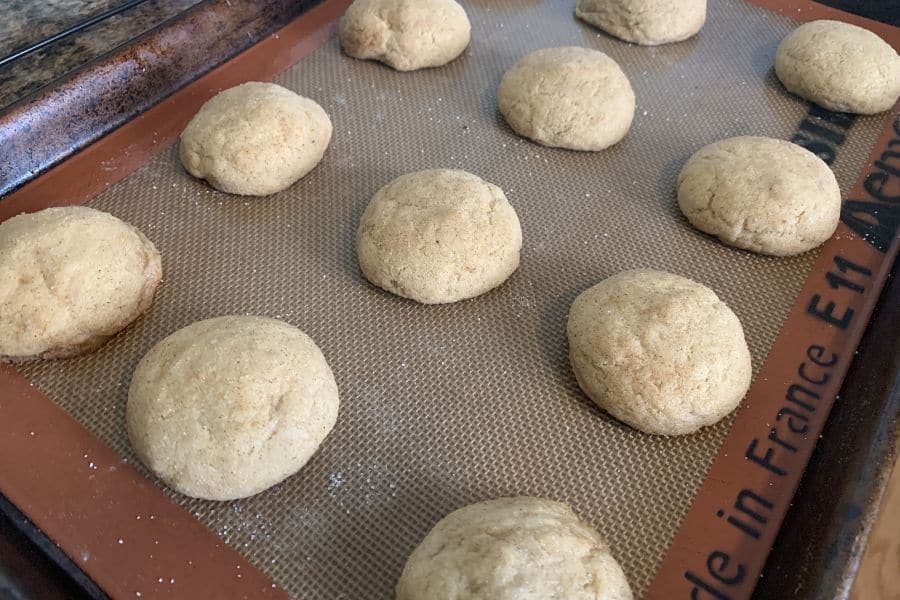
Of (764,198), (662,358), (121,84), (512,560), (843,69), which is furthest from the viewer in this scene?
(843,69)

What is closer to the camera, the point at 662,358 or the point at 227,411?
the point at 227,411

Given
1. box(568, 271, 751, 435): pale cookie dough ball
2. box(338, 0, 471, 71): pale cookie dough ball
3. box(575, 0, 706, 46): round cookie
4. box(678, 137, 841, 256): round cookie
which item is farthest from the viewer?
box(575, 0, 706, 46): round cookie

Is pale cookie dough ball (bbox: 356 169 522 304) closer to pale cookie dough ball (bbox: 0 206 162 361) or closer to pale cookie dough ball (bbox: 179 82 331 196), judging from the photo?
pale cookie dough ball (bbox: 179 82 331 196)

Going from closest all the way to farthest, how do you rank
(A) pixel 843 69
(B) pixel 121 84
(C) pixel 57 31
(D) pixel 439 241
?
(D) pixel 439 241 → (B) pixel 121 84 → (A) pixel 843 69 → (C) pixel 57 31

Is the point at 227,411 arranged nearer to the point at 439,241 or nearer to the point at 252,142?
the point at 439,241

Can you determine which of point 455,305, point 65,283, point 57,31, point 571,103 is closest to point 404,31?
point 571,103

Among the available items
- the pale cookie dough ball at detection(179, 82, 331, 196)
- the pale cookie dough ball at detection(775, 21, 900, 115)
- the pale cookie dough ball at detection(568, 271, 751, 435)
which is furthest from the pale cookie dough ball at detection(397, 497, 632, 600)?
the pale cookie dough ball at detection(775, 21, 900, 115)

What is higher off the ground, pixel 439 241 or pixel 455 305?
pixel 439 241
